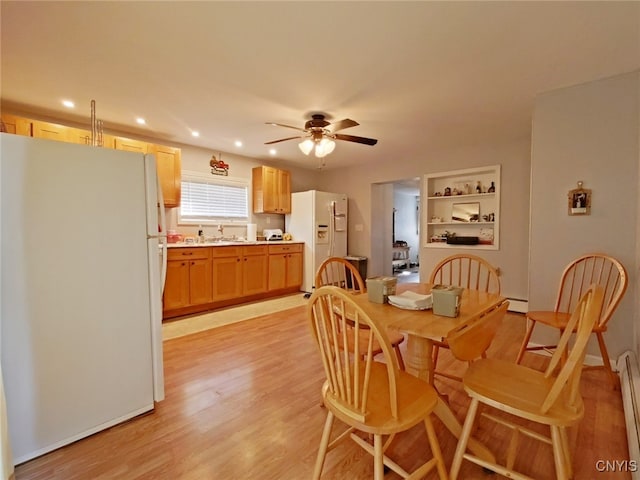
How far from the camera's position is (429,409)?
115 cm

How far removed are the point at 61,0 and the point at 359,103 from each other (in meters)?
2.28

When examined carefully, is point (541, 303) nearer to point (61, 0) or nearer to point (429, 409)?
point (429, 409)

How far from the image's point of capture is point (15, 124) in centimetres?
296

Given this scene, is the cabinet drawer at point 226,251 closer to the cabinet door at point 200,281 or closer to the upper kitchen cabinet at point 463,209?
the cabinet door at point 200,281

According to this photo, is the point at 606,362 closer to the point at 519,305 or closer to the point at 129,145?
the point at 519,305

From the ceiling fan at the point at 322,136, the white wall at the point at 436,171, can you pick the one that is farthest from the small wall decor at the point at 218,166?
the white wall at the point at 436,171

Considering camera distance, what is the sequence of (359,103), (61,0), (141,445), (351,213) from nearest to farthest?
(141,445)
(61,0)
(359,103)
(351,213)

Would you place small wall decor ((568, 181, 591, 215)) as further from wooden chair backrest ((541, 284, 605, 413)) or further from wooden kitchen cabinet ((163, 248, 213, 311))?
wooden kitchen cabinet ((163, 248, 213, 311))

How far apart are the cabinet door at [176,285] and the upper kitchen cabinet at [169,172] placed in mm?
897

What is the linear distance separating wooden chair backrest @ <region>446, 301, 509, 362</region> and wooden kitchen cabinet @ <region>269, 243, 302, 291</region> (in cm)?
364

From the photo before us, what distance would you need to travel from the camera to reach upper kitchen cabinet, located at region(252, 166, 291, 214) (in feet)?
17.0

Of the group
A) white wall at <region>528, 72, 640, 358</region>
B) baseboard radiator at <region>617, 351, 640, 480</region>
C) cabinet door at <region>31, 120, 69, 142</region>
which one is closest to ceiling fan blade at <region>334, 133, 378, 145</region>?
white wall at <region>528, 72, 640, 358</region>

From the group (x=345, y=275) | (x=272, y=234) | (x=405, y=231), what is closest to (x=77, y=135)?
(x=272, y=234)

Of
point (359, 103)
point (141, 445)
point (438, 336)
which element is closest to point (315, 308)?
point (438, 336)
